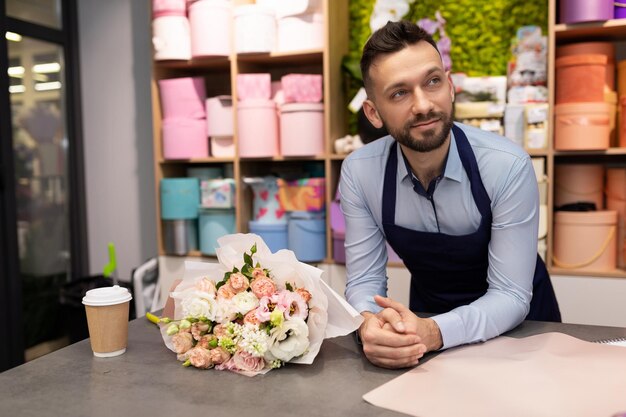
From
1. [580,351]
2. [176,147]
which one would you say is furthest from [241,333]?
[176,147]

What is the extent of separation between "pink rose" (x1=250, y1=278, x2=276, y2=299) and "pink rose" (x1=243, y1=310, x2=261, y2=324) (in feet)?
0.12

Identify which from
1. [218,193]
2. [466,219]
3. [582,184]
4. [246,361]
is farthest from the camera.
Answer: [218,193]

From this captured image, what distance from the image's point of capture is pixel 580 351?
1.11m

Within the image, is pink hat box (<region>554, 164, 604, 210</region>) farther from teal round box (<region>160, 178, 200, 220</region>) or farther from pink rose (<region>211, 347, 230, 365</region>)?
pink rose (<region>211, 347, 230, 365</region>)

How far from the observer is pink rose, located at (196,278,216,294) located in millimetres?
1167

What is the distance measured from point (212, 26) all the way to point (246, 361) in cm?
211

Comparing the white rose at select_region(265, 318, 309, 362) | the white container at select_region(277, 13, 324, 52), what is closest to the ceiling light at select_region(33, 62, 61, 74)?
the white container at select_region(277, 13, 324, 52)

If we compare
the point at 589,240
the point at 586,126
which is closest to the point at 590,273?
the point at 589,240

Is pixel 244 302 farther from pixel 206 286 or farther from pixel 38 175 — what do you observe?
pixel 38 175

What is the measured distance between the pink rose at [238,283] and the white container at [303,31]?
5.98 ft

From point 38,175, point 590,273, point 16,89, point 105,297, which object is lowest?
point 590,273

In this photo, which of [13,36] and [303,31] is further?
[13,36]

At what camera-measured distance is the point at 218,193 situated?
2.98 metres

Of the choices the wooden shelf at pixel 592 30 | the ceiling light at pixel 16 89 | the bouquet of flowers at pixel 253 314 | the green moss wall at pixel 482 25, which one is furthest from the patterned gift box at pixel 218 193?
the bouquet of flowers at pixel 253 314
